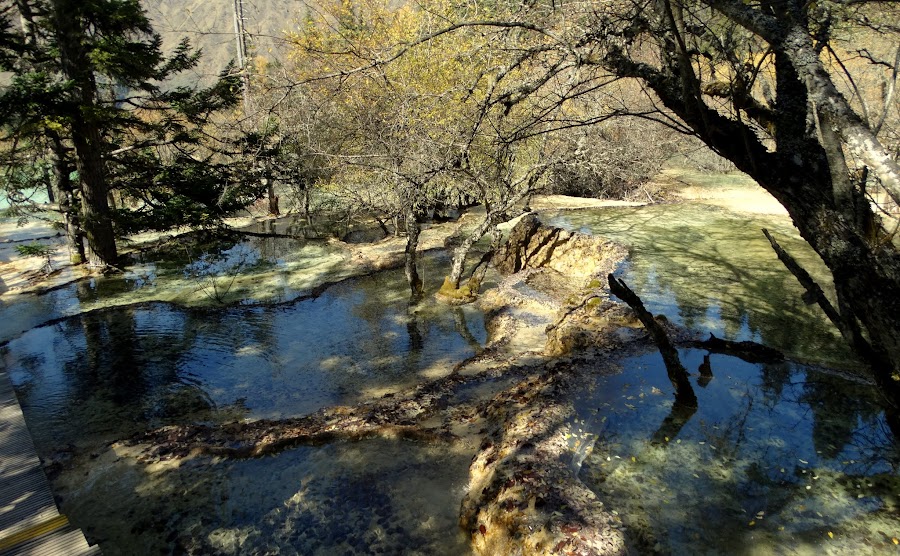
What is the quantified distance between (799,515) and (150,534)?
5.34m

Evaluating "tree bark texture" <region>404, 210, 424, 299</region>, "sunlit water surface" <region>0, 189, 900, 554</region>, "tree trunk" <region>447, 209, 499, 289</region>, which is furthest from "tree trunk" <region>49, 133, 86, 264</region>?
"tree trunk" <region>447, 209, 499, 289</region>

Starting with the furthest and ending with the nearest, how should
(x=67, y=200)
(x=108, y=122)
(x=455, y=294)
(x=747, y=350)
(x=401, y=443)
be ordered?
(x=67, y=200) < (x=108, y=122) < (x=455, y=294) < (x=747, y=350) < (x=401, y=443)

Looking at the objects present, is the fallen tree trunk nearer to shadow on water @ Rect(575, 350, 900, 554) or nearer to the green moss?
shadow on water @ Rect(575, 350, 900, 554)

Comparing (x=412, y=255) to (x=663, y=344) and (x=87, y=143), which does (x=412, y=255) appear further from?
(x=87, y=143)

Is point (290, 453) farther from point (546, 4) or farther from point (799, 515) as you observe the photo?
point (546, 4)

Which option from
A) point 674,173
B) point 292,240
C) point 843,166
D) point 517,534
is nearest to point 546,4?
point 843,166

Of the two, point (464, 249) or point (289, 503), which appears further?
point (464, 249)

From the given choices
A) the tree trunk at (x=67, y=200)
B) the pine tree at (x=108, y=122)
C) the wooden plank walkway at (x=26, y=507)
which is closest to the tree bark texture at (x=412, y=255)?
the pine tree at (x=108, y=122)

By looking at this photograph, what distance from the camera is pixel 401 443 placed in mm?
5688

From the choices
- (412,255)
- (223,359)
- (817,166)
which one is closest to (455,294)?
(412,255)

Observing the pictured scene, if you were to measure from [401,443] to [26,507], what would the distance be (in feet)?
10.4

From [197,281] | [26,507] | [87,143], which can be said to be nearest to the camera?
[26,507]

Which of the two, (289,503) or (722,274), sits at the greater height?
(722,274)

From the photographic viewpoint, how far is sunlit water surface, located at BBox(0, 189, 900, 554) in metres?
4.26
